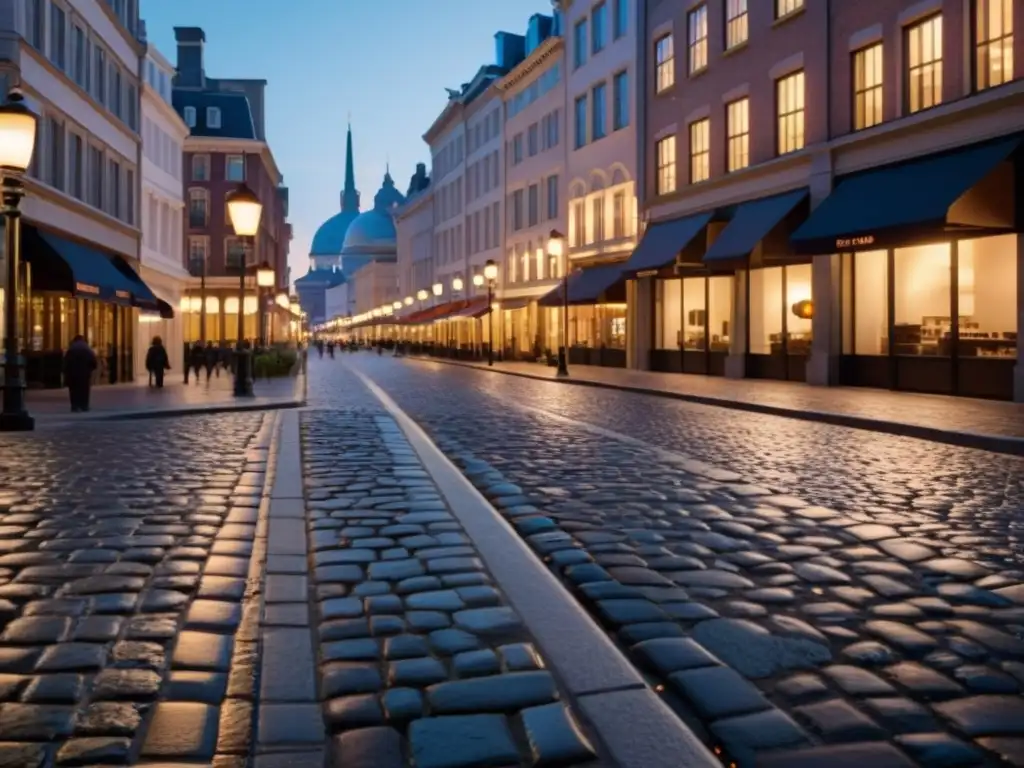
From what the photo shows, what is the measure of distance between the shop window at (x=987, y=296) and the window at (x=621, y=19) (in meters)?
22.7

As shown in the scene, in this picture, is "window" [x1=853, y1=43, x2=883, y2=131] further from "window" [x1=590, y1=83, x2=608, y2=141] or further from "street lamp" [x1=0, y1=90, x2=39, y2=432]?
"window" [x1=590, y1=83, x2=608, y2=141]

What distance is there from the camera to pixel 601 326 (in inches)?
1748

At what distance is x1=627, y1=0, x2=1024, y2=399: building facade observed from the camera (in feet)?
67.6

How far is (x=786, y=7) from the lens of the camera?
28312 millimetres

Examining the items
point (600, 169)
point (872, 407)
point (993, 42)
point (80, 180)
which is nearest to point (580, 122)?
point (600, 169)

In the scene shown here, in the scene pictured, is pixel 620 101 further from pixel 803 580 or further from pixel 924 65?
pixel 803 580

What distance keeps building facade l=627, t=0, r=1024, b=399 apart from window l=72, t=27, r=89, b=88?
16.1m

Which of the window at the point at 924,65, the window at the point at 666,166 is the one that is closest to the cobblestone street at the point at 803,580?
the window at the point at 924,65

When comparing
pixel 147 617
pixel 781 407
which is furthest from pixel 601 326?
pixel 147 617

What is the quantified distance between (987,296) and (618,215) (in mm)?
22187

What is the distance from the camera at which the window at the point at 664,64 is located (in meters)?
35.8

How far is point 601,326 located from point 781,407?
2542cm

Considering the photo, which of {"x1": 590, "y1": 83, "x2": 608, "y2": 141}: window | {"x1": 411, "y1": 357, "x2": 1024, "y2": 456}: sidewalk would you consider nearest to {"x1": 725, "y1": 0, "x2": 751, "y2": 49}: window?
{"x1": 411, "y1": 357, "x2": 1024, "y2": 456}: sidewalk

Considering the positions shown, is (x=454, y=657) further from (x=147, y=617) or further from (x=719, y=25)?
(x=719, y=25)
